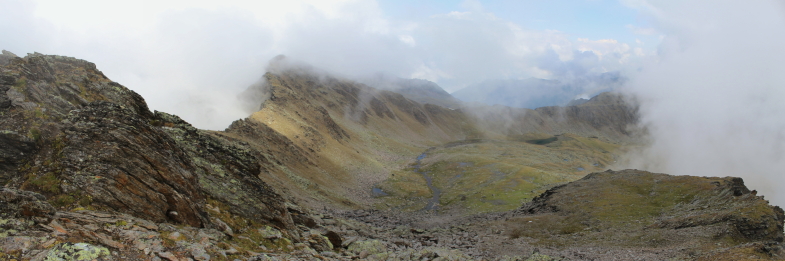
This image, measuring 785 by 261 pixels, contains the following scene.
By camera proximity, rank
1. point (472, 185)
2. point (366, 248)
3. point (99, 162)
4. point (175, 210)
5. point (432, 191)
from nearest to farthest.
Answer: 1. point (99, 162)
2. point (175, 210)
3. point (366, 248)
4. point (432, 191)
5. point (472, 185)

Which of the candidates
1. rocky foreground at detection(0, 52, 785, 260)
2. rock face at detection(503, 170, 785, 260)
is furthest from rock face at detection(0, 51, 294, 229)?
rock face at detection(503, 170, 785, 260)

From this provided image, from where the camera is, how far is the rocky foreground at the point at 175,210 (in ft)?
51.4

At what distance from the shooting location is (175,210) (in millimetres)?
20984

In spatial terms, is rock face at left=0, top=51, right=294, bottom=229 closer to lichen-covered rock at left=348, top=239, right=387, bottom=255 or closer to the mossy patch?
lichen-covered rock at left=348, top=239, right=387, bottom=255

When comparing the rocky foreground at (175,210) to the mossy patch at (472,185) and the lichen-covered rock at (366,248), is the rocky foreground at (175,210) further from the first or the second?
the mossy patch at (472,185)

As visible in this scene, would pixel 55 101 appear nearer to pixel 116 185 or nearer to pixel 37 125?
pixel 37 125

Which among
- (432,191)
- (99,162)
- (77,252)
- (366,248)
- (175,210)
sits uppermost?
(432,191)

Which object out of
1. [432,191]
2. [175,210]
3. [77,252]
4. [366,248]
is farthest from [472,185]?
[77,252]

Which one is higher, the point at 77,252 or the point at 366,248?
the point at 366,248

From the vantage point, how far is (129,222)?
17.2 m

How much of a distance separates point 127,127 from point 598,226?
2283 inches

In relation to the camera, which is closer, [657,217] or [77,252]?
[77,252]

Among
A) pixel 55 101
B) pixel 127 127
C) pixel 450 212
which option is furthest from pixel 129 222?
pixel 450 212

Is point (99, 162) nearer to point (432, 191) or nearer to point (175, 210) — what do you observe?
point (175, 210)
